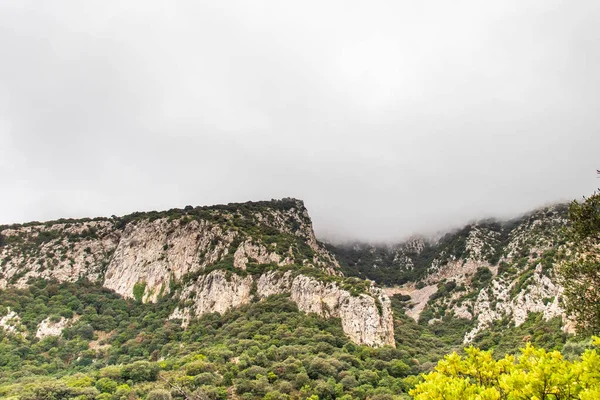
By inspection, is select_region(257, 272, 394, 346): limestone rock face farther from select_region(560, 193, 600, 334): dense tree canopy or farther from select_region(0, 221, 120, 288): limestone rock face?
select_region(0, 221, 120, 288): limestone rock face

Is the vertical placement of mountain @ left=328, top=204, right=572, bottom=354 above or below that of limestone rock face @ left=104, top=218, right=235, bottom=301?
below

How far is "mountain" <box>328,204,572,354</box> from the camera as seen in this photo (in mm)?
85312

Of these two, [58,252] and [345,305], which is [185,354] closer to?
[345,305]

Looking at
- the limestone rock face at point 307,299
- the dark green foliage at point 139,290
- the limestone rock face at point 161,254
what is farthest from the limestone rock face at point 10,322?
the limestone rock face at point 307,299

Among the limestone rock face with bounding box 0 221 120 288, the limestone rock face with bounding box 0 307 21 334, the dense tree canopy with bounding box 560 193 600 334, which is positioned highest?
the limestone rock face with bounding box 0 221 120 288

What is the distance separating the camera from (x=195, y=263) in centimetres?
10712

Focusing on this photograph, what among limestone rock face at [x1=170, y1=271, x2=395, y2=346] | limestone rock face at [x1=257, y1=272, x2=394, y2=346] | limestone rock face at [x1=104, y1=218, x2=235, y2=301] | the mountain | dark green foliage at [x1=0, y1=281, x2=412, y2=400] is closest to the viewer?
→ dark green foliage at [x1=0, y1=281, x2=412, y2=400]

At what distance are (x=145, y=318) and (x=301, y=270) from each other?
43.4 metres

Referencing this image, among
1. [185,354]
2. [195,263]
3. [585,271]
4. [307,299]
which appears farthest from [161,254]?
[585,271]

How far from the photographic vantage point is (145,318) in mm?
91062

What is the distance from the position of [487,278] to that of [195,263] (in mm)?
100695

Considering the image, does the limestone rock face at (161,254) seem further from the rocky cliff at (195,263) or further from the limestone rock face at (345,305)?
the limestone rock face at (345,305)

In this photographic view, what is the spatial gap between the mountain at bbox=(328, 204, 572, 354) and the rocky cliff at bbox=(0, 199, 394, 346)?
112 ft

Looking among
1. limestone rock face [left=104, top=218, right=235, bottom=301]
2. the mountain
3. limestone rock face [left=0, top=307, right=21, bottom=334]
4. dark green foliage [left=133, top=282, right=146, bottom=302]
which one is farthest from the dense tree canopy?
dark green foliage [left=133, top=282, right=146, bottom=302]
